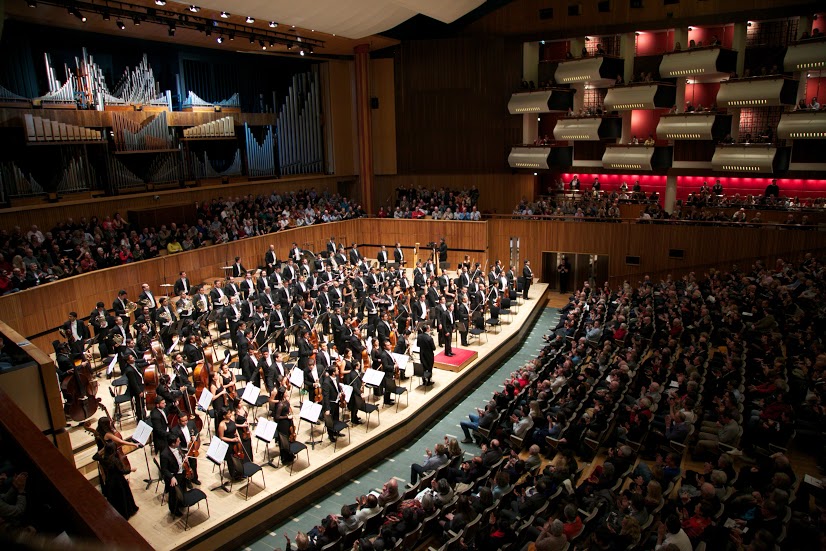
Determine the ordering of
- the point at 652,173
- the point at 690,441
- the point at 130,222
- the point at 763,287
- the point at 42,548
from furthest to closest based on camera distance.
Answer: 1. the point at 652,173
2. the point at 130,222
3. the point at 763,287
4. the point at 690,441
5. the point at 42,548

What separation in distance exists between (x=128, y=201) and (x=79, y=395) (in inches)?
368

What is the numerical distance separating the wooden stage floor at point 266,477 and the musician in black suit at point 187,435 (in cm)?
35

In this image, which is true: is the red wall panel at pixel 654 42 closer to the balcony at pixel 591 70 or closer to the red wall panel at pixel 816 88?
the balcony at pixel 591 70

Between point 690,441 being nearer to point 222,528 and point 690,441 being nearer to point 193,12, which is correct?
point 222,528

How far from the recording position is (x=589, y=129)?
70.8 ft

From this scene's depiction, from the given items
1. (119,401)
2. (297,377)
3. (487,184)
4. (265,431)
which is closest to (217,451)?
(265,431)

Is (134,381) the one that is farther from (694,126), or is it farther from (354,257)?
(694,126)

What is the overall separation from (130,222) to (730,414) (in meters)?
16.0

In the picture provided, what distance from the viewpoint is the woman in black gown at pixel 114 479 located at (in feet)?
25.2

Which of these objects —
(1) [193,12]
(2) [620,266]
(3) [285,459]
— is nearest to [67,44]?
(1) [193,12]

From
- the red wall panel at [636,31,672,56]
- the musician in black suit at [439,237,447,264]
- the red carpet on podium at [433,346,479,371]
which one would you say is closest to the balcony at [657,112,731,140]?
the red wall panel at [636,31,672,56]

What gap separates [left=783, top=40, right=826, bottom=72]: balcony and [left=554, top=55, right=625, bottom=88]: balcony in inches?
207

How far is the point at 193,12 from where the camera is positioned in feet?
54.1

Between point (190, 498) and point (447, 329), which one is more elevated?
point (447, 329)
